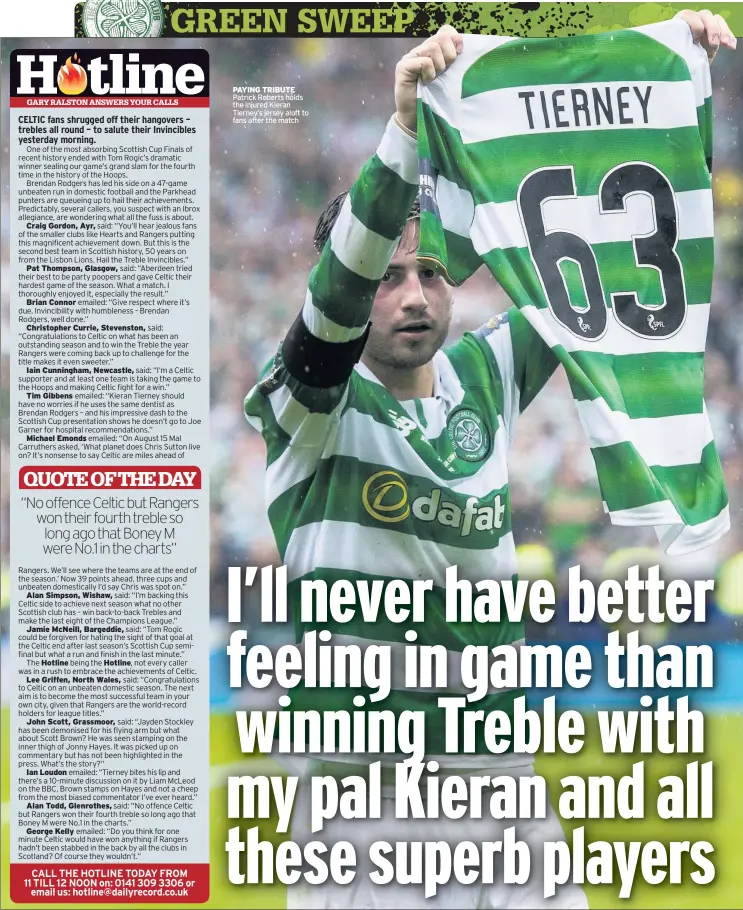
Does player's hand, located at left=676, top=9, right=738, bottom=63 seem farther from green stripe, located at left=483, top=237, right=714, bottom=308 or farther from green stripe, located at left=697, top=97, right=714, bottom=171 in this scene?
green stripe, located at left=483, top=237, right=714, bottom=308

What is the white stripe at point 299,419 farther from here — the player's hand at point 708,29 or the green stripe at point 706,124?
the player's hand at point 708,29

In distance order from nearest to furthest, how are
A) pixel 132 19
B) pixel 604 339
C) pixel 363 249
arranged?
pixel 363 249 → pixel 604 339 → pixel 132 19

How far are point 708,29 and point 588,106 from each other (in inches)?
15.7

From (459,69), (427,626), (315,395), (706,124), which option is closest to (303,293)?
(315,395)

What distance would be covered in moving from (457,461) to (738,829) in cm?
132

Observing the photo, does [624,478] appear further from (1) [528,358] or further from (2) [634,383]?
(1) [528,358]

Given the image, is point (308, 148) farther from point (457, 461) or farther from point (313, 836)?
point (313, 836)

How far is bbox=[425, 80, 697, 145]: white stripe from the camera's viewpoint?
378cm

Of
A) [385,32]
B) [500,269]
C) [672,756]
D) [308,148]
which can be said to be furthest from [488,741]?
[385,32]

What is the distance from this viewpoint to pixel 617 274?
12.5 feet

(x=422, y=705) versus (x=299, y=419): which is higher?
(x=299, y=419)

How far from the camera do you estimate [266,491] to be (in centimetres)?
387

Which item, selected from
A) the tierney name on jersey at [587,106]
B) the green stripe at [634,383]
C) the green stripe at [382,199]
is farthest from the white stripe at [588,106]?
the green stripe at [634,383]

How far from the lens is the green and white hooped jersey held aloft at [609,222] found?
3.75 m
